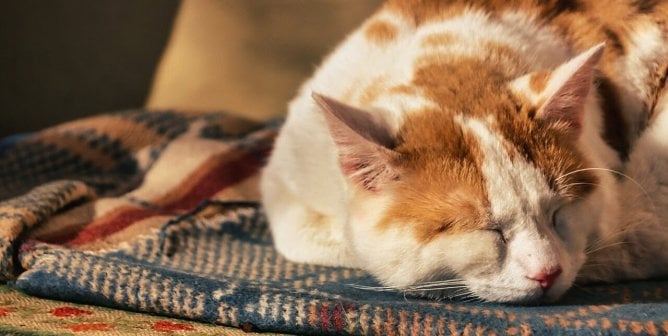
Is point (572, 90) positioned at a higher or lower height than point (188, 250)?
higher

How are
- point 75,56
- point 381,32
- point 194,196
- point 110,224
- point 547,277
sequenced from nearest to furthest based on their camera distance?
point 547,277 < point 381,32 < point 110,224 < point 194,196 < point 75,56

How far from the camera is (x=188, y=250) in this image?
1271 millimetres

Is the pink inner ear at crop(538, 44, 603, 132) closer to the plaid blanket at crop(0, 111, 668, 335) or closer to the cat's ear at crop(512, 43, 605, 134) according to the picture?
the cat's ear at crop(512, 43, 605, 134)

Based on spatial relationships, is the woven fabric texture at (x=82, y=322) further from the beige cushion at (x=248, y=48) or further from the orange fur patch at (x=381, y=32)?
the beige cushion at (x=248, y=48)

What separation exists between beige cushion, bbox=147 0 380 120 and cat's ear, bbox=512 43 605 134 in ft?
4.23

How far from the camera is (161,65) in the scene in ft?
7.34

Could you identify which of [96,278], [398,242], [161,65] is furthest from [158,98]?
[398,242]

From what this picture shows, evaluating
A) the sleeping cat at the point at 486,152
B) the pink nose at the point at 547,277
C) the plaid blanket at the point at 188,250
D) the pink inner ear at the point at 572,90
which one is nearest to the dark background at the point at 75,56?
the plaid blanket at the point at 188,250

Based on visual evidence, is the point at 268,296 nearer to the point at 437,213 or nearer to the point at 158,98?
the point at 437,213

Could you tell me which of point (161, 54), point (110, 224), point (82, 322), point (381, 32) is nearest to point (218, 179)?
point (110, 224)

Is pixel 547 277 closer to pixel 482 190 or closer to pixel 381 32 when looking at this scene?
pixel 482 190

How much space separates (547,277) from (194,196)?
0.86 metres

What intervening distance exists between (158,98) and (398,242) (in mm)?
1514

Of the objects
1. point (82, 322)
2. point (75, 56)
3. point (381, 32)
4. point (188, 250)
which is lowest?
point (82, 322)
